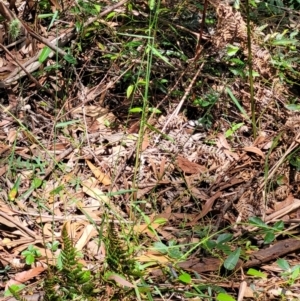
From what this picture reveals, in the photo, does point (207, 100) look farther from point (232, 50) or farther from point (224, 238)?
point (224, 238)

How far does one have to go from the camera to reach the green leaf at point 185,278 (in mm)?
1969

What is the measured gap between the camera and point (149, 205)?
7.64ft

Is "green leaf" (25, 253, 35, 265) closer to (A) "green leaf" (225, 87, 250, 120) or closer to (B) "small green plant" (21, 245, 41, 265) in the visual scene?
(B) "small green plant" (21, 245, 41, 265)

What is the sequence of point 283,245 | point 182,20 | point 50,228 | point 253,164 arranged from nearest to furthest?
point 283,245
point 50,228
point 253,164
point 182,20

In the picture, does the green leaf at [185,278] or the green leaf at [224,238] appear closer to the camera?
the green leaf at [185,278]

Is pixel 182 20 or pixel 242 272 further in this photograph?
pixel 182 20

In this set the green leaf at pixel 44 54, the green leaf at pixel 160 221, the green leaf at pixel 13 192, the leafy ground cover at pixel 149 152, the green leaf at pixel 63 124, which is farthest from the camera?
the green leaf at pixel 44 54

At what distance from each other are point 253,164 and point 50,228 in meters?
0.90

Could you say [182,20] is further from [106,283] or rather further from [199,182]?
[106,283]

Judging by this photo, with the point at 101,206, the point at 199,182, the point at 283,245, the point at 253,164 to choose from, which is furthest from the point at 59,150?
the point at 283,245

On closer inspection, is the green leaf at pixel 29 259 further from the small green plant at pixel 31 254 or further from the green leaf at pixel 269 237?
the green leaf at pixel 269 237

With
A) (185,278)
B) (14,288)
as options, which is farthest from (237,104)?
(14,288)

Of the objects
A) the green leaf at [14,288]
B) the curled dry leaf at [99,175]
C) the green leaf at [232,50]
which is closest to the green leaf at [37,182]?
the curled dry leaf at [99,175]

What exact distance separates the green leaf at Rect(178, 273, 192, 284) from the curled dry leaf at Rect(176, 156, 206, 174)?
57cm
